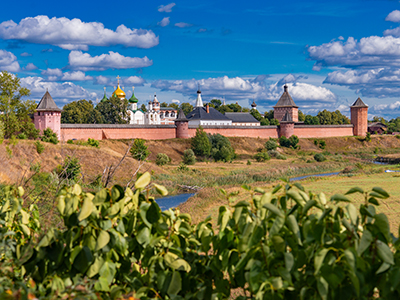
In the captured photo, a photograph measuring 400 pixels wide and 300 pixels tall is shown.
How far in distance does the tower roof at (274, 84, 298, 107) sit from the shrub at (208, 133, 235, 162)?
970 inches

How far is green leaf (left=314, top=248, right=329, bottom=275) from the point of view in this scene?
6.15 ft

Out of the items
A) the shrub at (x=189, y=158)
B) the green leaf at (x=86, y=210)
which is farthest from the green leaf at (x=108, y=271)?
the shrub at (x=189, y=158)

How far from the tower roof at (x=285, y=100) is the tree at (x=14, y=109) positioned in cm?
3877

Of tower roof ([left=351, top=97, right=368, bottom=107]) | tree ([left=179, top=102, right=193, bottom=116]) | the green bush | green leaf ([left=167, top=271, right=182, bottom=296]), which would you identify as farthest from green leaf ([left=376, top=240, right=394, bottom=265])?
tree ([left=179, top=102, right=193, bottom=116])

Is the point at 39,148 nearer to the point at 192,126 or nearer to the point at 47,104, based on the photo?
the point at 47,104

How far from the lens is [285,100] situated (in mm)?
59531

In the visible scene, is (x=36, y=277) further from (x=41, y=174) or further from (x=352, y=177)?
(x=352, y=177)

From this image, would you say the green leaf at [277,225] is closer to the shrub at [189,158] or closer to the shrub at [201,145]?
the shrub at [189,158]

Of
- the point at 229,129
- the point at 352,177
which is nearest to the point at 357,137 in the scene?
the point at 229,129

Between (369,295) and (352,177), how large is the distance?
949 inches

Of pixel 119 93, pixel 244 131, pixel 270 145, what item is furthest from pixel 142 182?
pixel 119 93

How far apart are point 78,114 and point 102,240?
50645 mm

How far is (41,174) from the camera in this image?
1864 centimetres

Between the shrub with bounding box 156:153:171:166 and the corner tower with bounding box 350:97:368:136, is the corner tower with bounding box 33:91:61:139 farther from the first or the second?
the corner tower with bounding box 350:97:368:136
